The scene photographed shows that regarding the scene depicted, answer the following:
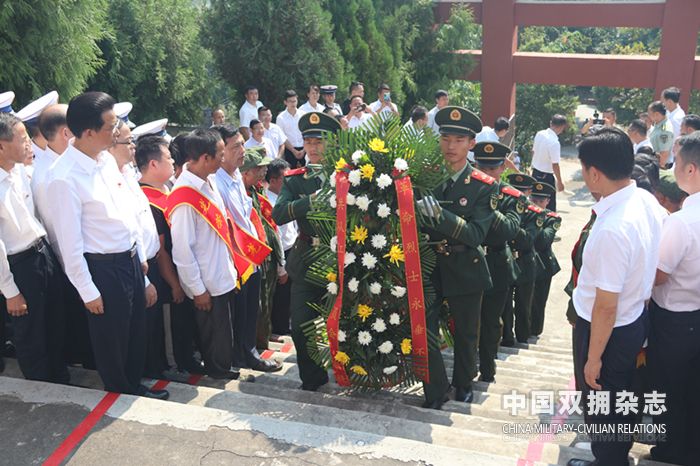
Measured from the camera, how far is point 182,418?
3100mm

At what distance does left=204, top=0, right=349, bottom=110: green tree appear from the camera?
34.4 feet

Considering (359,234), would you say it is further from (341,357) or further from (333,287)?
(341,357)

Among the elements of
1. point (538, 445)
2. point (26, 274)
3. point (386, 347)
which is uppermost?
point (26, 274)

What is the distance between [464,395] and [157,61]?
824 cm

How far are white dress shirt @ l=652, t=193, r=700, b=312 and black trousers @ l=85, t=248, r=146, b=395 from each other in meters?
2.55

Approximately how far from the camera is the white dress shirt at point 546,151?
8812mm

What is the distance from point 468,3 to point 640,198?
45.2 feet

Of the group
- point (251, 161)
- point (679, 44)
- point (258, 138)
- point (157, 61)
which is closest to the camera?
point (251, 161)

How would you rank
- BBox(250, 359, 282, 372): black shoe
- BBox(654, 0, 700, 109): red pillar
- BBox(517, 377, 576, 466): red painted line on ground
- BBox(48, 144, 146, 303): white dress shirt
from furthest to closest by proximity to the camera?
BBox(654, 0, 700, 109): red pillar, BBox(250, 359, 282, 372): black shoe, BBox(48, 144, 146, 303): white dress shirt, BBox(517, 377, 576, 466): red painted line on ground

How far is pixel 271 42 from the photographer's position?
1067cm

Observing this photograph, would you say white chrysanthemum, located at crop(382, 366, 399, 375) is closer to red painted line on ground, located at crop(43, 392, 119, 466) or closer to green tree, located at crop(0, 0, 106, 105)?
red painted line on ground, located at crop(43, 392, 119, 466)

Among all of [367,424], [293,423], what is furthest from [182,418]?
[367,424]

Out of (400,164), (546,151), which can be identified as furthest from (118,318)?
(546,151)

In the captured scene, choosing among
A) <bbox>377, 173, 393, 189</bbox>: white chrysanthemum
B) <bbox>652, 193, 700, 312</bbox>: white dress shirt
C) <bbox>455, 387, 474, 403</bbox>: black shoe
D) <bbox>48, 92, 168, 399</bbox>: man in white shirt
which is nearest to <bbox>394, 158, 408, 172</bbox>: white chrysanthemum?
<bbox>377, 173, 393, 189</bbox>: white chrysanthemum
